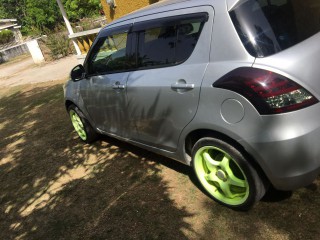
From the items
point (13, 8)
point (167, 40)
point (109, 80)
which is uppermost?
point (13, 8)

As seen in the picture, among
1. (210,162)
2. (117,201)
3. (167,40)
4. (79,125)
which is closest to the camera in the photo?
(210,162)

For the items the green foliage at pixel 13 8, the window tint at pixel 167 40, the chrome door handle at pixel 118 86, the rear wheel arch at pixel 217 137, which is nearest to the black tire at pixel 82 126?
the chrome door handle at pixel 118 86

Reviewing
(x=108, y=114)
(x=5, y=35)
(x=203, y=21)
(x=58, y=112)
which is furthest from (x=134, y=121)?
(x=5, y=35)

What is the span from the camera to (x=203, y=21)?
3.00m

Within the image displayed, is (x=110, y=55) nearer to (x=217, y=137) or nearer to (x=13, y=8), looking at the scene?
(x=217, y=137)

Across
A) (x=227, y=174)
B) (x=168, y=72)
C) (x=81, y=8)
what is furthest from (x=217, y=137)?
(x=81, y=8)

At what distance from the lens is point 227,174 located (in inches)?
126

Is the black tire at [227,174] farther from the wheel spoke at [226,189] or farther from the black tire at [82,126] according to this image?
the black tire at [82,126]

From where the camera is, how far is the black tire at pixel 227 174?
2.92 metres

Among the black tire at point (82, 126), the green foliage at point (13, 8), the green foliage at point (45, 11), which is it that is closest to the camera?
the black tire at point (82, 126)

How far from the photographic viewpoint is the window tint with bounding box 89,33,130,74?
4.09 m

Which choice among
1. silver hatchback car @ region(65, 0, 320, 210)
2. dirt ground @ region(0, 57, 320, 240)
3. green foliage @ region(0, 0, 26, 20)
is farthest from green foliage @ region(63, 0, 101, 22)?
silver hatchback car @ region(65, 0, 320, 210)

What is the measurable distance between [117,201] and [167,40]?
192 centimetres

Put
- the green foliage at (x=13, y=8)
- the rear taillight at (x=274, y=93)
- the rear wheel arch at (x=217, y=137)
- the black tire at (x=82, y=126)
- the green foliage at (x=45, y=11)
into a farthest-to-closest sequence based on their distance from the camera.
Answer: the green foliage at (x=13, y=8) → the green foliage at (x=45, y=11) → the black tire at (x=82, y=126) → the rear wheel arch at (x=217, y=137) → the rear taillight at (x=274, y=93)
